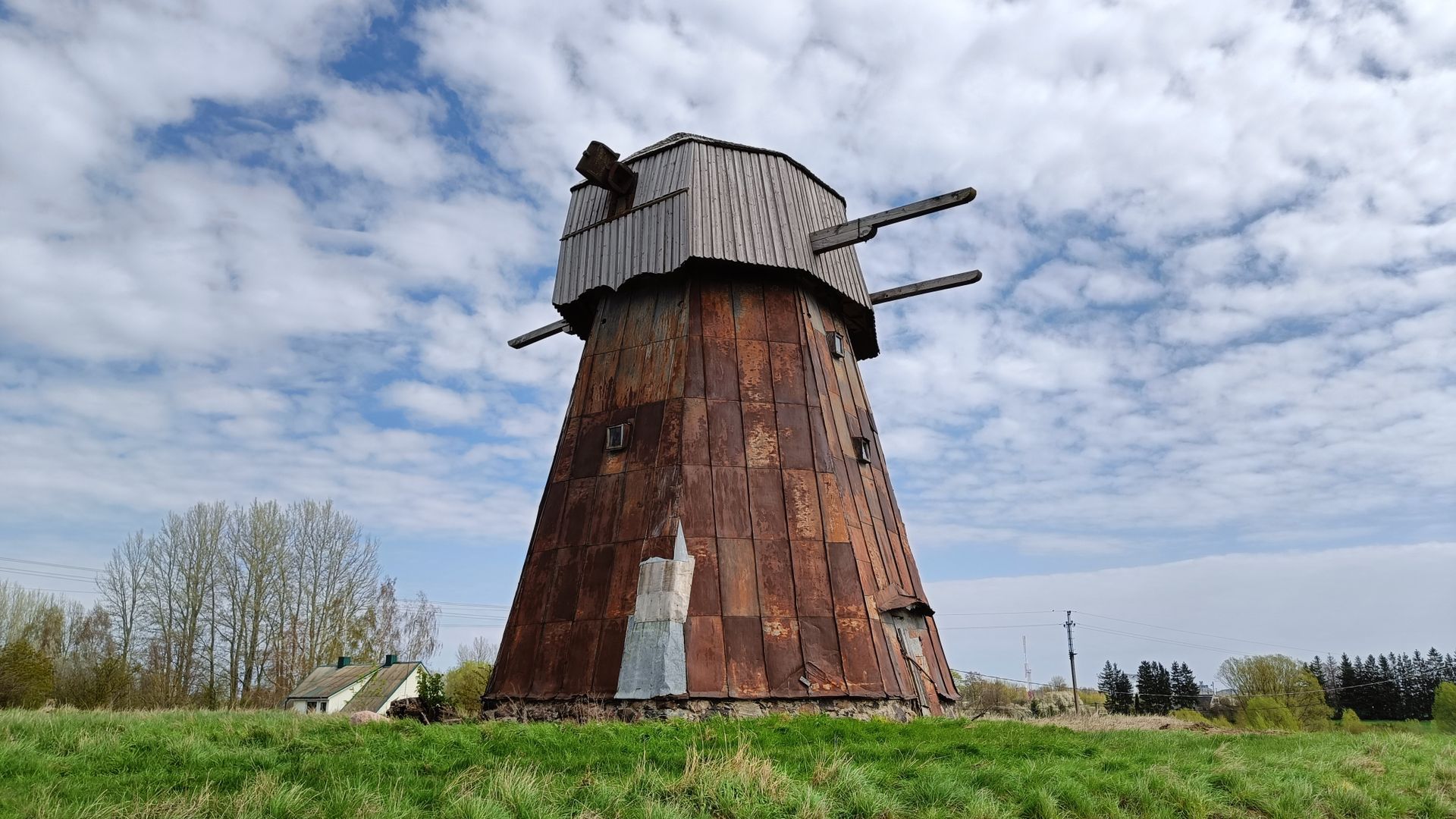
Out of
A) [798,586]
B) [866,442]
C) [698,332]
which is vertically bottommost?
[798,586]

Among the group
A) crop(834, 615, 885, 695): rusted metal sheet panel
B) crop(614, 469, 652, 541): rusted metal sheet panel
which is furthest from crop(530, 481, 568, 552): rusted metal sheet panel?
crop(834, 615, 885, 695): rusted metal sheet panel

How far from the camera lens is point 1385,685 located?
53.5m

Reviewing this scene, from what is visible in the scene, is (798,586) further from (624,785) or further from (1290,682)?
(1290,682)

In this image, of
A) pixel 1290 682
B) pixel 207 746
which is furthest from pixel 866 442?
pixel 1290 682

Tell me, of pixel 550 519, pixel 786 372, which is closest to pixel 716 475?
pixel 786 372

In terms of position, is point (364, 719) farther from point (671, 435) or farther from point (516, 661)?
point (671, 435)

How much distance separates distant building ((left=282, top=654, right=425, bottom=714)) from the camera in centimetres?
3403

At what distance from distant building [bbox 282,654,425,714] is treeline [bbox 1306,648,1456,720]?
45.4m

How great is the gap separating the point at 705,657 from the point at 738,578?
4.08 ft

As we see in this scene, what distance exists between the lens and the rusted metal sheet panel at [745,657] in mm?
11953

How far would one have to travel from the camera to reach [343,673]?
36031 mm

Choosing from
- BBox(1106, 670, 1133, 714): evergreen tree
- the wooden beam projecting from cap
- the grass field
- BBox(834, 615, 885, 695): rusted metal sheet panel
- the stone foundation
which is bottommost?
BBox(1106, 670, 1133, 714): evergreen tree

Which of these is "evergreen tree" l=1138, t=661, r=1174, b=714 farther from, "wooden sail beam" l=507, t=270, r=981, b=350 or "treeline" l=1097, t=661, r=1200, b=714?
"wooden sail beam" l=507, t=270, r=981, b=350

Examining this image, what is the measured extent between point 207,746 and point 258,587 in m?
30.9
